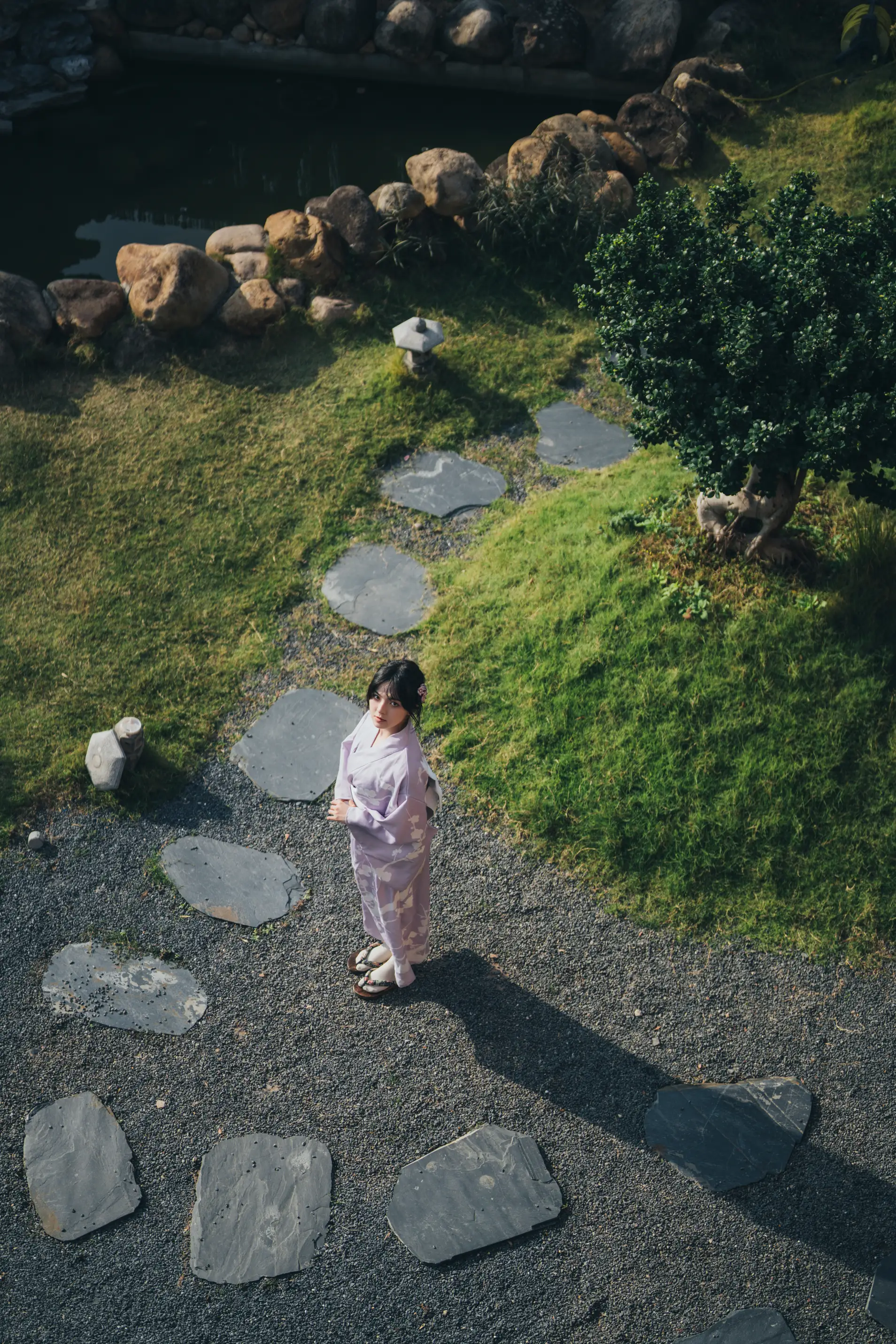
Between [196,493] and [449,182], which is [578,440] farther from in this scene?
[449,182]

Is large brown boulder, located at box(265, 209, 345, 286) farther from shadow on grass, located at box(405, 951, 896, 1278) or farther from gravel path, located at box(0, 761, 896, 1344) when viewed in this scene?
shadow on grass, located at box(405, 951, 896, 1278)

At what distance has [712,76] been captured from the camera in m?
11.5

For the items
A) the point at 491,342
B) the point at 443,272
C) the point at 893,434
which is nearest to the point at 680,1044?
the point at 893,434

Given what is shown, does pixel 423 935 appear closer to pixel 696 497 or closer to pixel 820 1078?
pixel 820 1078

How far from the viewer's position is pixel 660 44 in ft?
40.1

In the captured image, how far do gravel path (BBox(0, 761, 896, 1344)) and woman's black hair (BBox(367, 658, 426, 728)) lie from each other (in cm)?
174

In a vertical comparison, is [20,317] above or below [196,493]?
above

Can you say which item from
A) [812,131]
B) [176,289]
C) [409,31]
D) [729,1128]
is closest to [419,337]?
[176,289]

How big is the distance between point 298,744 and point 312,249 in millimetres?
5383

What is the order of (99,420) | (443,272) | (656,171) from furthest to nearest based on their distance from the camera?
1. (656,171)
2. (443,272)
3. (99,420)

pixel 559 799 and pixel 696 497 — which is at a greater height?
pixel 696 497

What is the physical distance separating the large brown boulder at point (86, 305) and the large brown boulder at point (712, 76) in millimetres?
6348

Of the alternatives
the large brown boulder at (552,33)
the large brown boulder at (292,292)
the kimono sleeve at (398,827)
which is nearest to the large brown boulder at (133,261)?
the large brown boulder at (292,292)

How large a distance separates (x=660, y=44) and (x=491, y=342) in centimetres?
573
